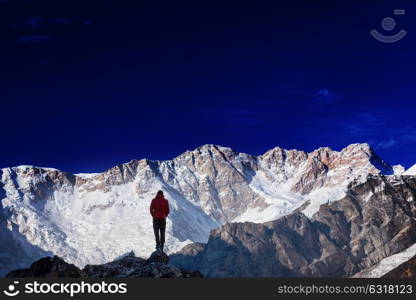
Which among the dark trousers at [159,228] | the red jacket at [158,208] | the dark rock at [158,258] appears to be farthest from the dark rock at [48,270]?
the dark trousers at [159,228]

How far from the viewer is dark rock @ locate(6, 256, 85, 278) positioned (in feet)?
128

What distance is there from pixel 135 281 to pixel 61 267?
18.0ft

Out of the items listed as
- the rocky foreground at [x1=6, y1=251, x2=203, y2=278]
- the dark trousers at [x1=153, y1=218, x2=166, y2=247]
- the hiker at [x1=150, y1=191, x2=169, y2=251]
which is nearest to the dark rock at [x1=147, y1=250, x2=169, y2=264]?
the rocky foreground at [x1=6, y1=251, x2=203, y2=278]

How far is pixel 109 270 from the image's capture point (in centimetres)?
4491

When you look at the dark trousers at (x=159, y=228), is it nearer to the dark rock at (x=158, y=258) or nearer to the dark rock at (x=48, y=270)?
the dark rock at (x=158, y=258)

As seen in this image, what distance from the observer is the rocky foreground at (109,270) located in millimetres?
39281

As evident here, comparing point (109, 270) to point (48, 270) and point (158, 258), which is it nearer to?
point (158, 258)

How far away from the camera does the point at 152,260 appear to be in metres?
48.2

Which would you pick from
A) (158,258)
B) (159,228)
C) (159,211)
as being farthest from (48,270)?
(159,228)

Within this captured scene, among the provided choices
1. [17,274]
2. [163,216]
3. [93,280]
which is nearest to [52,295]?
[93,280]

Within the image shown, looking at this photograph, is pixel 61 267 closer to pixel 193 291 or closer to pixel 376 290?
pixel 193 291

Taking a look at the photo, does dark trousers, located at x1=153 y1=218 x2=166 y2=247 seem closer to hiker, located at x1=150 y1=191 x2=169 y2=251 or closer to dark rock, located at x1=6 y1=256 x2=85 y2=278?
hiker, located at x1=150 y1=191 x2=169 y2=251

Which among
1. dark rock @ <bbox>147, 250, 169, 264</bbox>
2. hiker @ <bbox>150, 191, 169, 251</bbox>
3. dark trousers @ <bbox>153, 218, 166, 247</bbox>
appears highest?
hiker @ <bbox>150, 191, 169, 251</bbox>

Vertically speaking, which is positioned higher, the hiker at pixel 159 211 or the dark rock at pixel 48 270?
the hiker at pixel 159 211
